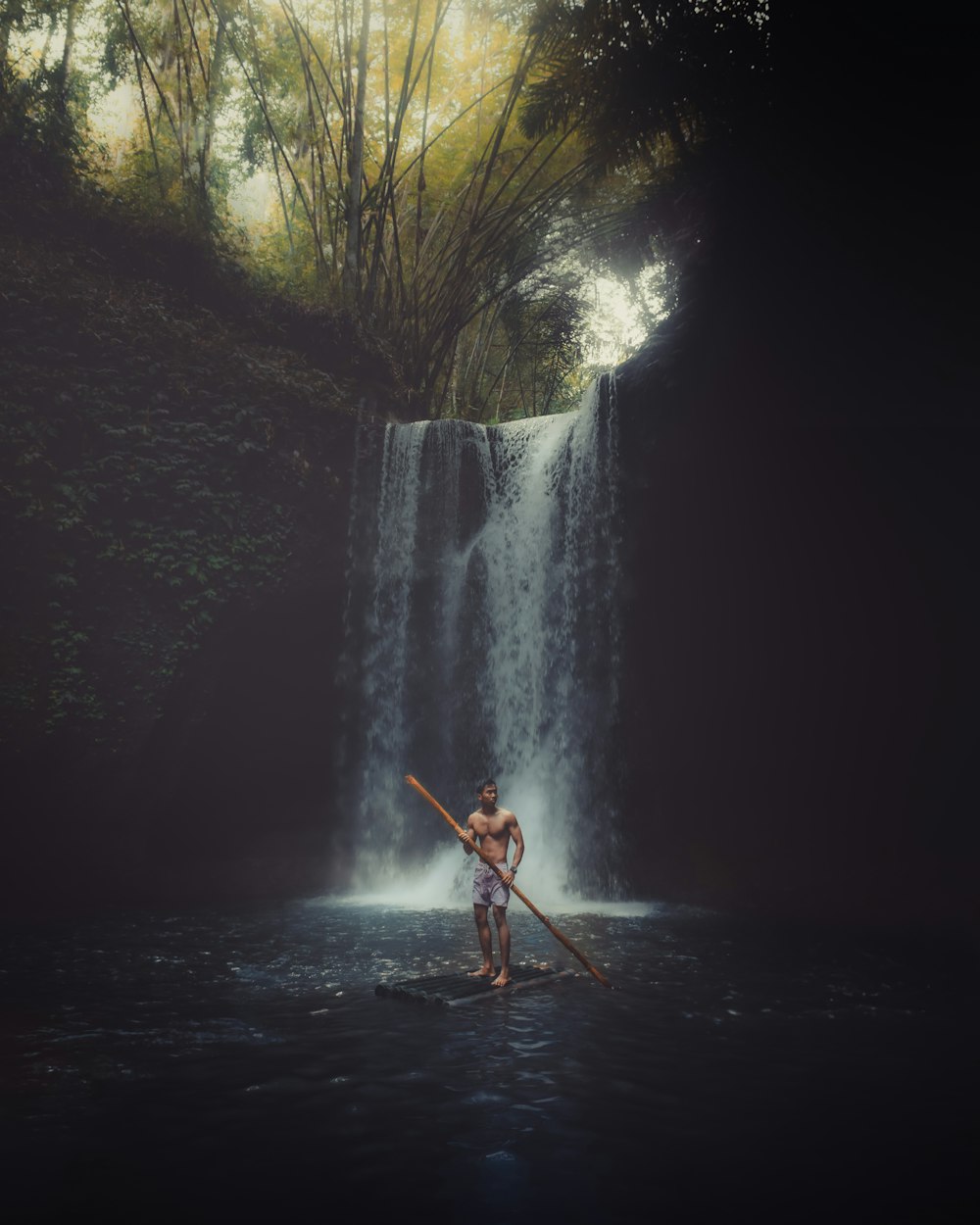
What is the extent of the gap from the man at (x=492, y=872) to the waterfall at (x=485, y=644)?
191 inches

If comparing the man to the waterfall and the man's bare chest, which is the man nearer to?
the man's bare chest

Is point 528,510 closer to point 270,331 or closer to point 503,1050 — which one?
point 270,331

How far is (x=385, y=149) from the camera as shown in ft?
58.3

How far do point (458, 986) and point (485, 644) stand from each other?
7031mm

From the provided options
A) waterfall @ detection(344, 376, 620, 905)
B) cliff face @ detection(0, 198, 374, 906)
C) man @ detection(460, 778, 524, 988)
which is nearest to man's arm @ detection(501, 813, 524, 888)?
man @ detection(460, 778, 524, 988)

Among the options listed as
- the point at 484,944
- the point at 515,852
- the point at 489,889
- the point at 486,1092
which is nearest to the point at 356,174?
the point at 515,852

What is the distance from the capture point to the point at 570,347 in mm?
20891

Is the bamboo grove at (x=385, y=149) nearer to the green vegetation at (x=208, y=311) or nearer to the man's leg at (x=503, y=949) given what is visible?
the green vegetation at (x=208, y=311)

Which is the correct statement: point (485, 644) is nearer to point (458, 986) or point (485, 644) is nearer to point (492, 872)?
point (492, 872)

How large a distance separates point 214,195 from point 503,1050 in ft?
68.4

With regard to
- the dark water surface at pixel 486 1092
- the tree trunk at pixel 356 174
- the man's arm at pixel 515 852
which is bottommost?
the dark water surface at pixel 486 1092

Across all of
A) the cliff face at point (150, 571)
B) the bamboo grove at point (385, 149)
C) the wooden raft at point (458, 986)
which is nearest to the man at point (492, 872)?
the wooden raft at point (458, 986)

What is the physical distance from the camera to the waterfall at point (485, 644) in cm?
1178

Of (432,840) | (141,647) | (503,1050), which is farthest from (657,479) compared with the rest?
(503,1050)
